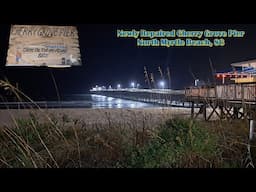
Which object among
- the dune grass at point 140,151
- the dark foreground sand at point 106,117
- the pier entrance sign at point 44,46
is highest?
the pier entrance sign at point 44,46

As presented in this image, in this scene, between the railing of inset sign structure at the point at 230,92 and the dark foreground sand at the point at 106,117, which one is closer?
the dark foreground sand at the point at 106,117

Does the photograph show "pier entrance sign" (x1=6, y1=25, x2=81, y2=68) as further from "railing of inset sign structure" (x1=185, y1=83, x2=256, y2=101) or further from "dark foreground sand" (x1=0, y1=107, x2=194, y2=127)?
"railing of inset sign structure" (x1=185, y1=83, x2=256, y2=101)

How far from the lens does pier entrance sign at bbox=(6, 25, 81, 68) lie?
15656mm

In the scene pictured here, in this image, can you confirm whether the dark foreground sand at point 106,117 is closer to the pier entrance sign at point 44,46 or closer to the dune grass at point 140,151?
the dune grass at point 140,151

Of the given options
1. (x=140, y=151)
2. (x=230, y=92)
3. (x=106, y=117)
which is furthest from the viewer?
(x=106, y=117)

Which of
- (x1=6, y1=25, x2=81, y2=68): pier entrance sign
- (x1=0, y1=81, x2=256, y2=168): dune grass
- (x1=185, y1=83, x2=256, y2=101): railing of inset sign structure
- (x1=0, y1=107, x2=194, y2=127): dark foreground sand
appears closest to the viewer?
(x1=0, y1=81, x2=256, y2=168): dune grass

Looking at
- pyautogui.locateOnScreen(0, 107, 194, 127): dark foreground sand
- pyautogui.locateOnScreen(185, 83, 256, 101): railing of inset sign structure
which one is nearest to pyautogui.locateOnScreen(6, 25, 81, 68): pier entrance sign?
pyautogui.locateOnScreen(0, 107, 194, 127): dark foreground sand

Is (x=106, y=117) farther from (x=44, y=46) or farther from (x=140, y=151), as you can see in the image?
(x=140, y=151)

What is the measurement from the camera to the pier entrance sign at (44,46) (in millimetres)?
15656

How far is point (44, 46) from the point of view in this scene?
16984 mm

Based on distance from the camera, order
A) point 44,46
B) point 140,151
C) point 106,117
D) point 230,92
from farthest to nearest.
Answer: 1. point 44,46
2. point 106,117
3. point 230,92
4. point 140,151

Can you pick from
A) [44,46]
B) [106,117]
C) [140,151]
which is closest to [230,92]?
[106,117]

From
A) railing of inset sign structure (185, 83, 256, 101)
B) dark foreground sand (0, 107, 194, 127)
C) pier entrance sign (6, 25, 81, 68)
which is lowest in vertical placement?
dark foreground sand (0, 107, 194, 127)

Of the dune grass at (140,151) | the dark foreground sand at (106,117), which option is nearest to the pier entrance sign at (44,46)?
the dark foreground sand at (106,117)
